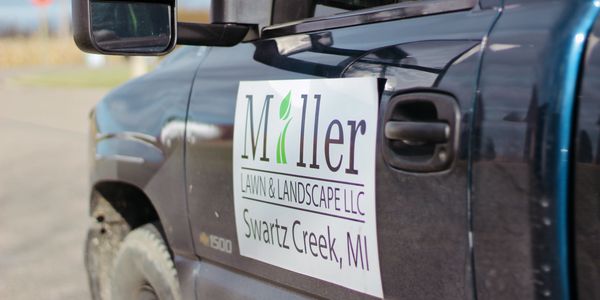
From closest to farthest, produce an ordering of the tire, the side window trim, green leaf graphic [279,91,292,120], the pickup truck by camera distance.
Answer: the pickup truck < the side window trim < green leaf graphic [279,91,292,120] < the tire

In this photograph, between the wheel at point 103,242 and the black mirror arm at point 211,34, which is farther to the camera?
the wheel at point 103,242

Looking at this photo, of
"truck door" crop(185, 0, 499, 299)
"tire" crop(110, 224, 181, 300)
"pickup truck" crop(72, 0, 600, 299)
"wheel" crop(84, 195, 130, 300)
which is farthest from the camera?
"wheel" crop(84, 195, 130, 300)

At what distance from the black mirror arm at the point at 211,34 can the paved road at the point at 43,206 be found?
310 cm

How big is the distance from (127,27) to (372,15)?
31.6 inches

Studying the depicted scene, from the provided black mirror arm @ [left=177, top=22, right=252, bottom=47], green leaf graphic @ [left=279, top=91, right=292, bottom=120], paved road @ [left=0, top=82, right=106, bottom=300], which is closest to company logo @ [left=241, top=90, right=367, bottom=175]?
green leaf graphic @ [left=279, top=91, right=292, bottom=120]

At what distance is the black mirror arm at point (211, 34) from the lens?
2.73 meters

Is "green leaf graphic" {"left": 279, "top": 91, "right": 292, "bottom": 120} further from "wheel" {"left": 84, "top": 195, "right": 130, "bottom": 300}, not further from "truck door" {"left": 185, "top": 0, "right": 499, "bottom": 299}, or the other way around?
"wheel" {"left": 84, "top": 195, "right": 130, "bottom": 300}

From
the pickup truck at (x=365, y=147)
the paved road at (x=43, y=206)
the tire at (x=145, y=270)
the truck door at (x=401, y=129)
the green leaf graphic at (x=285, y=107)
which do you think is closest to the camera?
the pickup truck at (x=365, y=147)

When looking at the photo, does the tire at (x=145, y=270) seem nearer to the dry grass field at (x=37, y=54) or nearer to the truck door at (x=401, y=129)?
the truck door at (x=401, y=129)

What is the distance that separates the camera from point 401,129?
2.10 m

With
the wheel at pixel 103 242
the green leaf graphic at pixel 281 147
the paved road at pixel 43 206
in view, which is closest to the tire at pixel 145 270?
the wheel at pixel 103 242

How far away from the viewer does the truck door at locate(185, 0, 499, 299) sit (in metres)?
2.00

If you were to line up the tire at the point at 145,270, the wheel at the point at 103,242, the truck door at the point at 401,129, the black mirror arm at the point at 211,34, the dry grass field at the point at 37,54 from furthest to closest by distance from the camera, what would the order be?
the dry grass field at the point at 37,54 < the wheel at the point at 103,242 < the tire at the point at 145,270 < the black mirror arm at the point at 211,34 < the truck door at the point at 401,129

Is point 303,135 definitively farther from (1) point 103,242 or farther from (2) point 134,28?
(1) point 103,242
